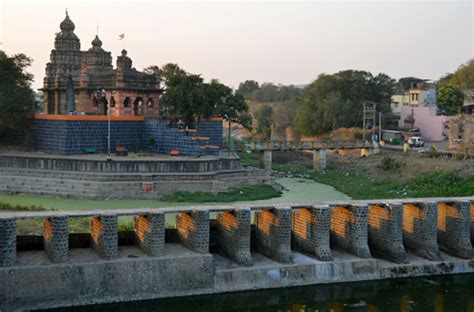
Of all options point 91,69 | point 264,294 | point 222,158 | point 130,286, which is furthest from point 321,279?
point 91,69

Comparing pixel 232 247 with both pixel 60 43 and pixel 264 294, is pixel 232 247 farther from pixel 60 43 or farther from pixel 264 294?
pixel 60 43

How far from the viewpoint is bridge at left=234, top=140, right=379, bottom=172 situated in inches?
1781

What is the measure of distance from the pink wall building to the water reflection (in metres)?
39.0

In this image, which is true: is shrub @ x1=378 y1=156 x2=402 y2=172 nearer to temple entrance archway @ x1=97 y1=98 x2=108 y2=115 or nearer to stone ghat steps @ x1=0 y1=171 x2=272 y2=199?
stone ghat steps @ x1=0 y1=171 x2=272 y2=199

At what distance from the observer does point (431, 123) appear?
57.6 m

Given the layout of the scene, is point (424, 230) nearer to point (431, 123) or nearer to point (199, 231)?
point (199, 231)

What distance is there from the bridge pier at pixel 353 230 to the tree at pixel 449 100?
147 ft

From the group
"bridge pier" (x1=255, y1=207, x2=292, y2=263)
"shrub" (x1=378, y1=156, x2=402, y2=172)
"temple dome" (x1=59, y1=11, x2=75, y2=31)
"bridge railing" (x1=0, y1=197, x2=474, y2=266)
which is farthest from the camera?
"temple dome" (x1=59, y1=11, x2=75, y2=31)

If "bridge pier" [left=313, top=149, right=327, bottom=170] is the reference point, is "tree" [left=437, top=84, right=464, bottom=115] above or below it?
above

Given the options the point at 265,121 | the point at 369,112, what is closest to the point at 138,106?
the point at 369,112

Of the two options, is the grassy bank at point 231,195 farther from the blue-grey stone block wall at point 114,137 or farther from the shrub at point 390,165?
the shrub at point 390,165

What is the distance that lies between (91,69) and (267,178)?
692 inches

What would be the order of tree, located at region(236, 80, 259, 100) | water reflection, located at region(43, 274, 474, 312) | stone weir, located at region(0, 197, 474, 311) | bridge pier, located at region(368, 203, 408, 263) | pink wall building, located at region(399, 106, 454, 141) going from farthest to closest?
1. tree, located at region(236, 80, 259, 100)
2. pink wall building, located at region(399, 106, 454, 141)
3. bridge pier, located at region(368, 203, 408, 263)
4. water reflection, located at region(43, 274, 474, 312)
5. stone weir, located at region(0, 197, 474, 311)

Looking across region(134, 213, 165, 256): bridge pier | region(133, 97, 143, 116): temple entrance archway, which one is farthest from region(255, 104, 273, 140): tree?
region(134, 213, 165, 256): bridge pier
